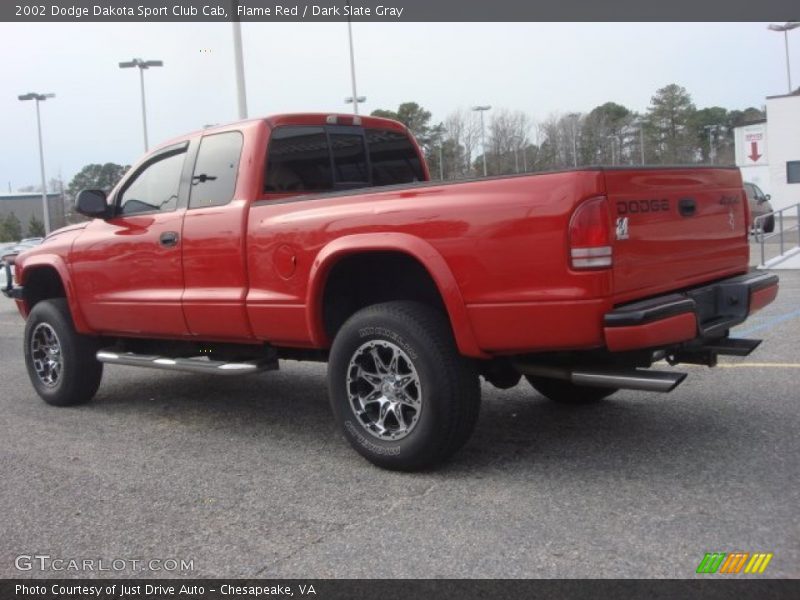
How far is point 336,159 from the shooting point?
5844mm

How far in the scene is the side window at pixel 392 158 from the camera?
240 inches

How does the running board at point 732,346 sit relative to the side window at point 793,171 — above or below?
below

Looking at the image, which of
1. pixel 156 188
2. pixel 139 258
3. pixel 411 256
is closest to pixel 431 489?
pixel 411 256

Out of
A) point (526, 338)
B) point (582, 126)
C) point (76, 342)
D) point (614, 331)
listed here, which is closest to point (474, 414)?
point (526, 338)

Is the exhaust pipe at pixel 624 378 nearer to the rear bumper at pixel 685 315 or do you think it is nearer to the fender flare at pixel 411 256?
the rear bumper at pixel 685 315

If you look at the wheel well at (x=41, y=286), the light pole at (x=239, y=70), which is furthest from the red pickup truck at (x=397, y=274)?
the light pole at (x=239, y=70)

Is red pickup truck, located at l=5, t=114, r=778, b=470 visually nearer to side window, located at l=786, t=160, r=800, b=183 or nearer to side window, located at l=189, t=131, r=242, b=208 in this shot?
side window, located at l=189, t=131, r=242, b=208

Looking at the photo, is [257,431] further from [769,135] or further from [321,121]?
[769,135]

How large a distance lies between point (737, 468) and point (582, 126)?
26.4 ft

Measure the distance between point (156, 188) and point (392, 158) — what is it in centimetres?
176

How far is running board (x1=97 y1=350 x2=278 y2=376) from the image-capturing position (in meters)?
5.27

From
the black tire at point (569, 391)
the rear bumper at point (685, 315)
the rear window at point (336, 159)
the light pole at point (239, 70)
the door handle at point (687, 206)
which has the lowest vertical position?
the black tire at point (569, 391)

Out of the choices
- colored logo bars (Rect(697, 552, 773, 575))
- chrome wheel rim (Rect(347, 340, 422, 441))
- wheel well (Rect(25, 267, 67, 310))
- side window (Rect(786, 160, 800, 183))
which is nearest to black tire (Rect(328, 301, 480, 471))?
chrome wheel rim (Rect(347, 340, 422, 441))
